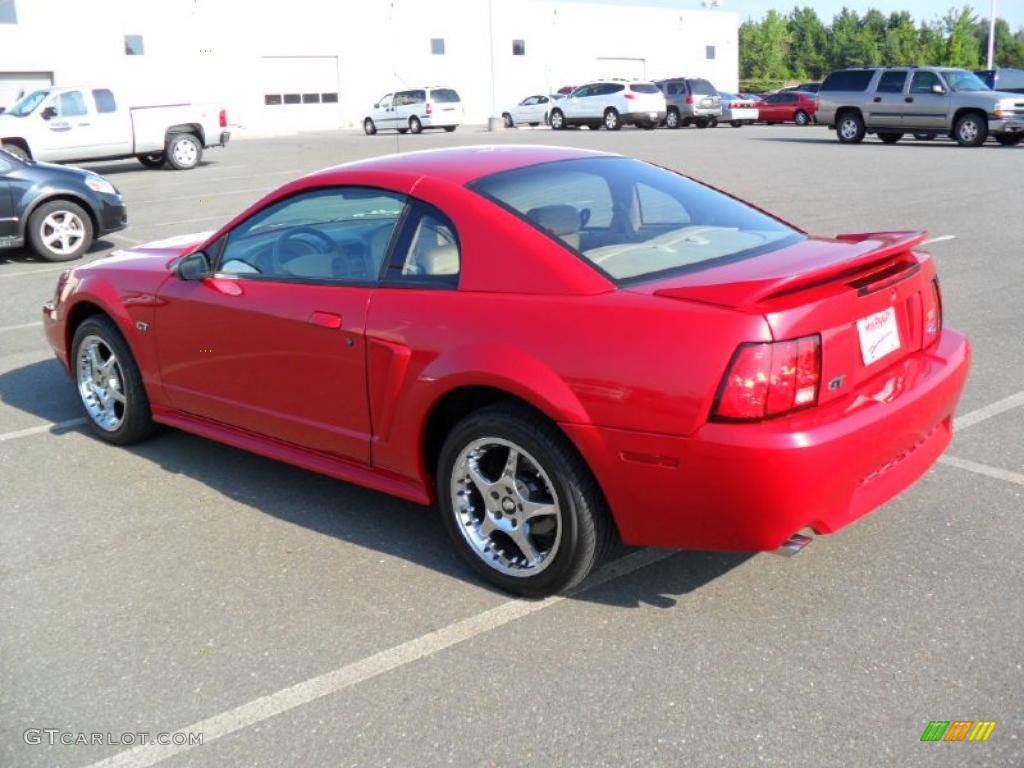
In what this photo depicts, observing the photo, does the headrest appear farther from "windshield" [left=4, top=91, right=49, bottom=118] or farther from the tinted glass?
the tinted glass

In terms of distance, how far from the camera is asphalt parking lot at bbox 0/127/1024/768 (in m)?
3.12

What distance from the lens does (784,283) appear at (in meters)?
3.44

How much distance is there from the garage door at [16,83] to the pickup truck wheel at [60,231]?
103 feet

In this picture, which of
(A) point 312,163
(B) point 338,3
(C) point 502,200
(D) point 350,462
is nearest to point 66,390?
(D) point 350,462

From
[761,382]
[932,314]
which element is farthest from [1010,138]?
[761,382]

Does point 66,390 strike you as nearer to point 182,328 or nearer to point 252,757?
point 182,328

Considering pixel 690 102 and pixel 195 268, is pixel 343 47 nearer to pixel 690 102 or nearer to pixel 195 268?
pixel 690 102

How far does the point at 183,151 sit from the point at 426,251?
21368 mm

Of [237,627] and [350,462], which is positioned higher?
[350,462]

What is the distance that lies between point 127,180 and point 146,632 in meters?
19.6

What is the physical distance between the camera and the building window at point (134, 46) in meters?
43.3

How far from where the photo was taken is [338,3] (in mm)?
50000

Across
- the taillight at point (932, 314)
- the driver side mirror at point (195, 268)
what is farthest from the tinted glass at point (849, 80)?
the driver side mirror at point (195, 268)

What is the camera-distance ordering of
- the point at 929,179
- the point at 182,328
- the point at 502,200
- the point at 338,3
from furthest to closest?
the point at 338,3
the point at 929,179
the point at 182,328
the point at 502,200
